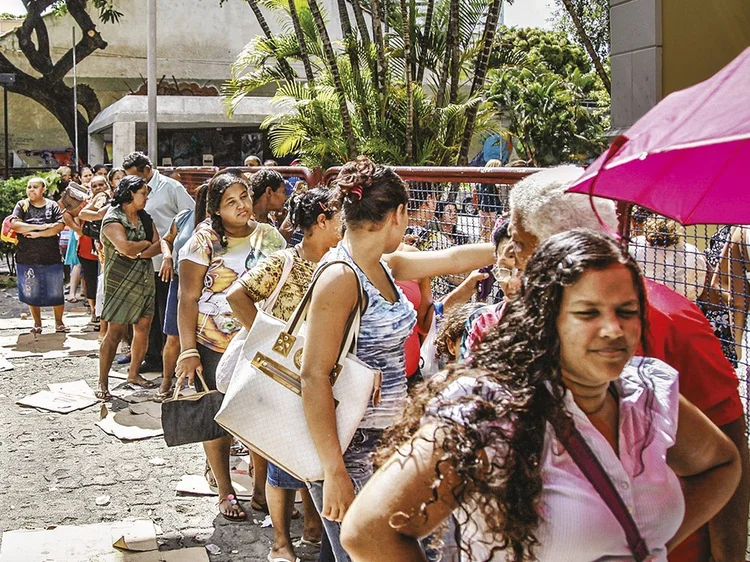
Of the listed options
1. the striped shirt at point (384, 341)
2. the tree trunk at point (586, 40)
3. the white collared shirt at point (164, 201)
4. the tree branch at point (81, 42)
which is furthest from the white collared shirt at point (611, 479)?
the tree branch at point (81, 42)

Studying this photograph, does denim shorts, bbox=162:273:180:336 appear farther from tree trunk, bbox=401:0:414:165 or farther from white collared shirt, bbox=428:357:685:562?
tree trunk, bbox=401:0:414:165

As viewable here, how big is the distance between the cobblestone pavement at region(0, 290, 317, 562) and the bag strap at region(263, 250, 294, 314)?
148 centimetres

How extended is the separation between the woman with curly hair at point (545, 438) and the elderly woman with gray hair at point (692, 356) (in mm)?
315

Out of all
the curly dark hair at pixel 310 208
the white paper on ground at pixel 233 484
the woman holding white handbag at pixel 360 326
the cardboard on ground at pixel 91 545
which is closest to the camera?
the woman holding white handbag at pixel 360 326

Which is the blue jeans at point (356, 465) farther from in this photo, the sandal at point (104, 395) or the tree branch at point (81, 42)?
the tree branch at point (81, 42)

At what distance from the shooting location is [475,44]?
52.6ft

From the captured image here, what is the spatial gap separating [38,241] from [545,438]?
33.1 ft

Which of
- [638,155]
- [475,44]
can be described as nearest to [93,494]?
[638,155]

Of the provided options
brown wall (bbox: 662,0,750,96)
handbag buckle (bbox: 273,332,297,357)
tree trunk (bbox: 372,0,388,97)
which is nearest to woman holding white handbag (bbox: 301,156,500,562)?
handbag buckle (bbox: 273,332,297,357)

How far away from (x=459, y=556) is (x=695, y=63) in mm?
8478

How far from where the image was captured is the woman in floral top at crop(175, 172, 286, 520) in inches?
211

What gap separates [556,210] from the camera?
8.63ft

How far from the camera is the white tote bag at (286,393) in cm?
319

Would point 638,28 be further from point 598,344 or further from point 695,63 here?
point 598,344
